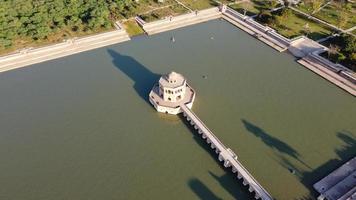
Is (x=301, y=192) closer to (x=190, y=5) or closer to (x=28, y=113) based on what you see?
(x=28, y=113)

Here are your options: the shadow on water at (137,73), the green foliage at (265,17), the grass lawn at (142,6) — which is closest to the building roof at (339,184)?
the shadow on water at (137,73)

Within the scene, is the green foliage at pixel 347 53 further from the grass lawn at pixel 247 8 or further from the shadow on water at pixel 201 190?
the shadow on water at pixel 201 190

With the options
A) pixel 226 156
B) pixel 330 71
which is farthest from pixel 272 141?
pixel 330 71

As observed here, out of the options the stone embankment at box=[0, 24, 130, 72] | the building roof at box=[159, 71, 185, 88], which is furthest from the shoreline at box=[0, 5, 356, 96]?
the building roof at box=[159, 71, 185, 88]

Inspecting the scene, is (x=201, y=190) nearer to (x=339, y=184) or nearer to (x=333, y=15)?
(x=339, y=184)

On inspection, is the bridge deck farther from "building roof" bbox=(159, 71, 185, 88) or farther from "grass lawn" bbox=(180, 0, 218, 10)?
"grass lawn" bbox=(180, 0, 218, 10)

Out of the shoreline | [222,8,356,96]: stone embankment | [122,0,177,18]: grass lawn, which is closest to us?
[222,8,356,96]: stone embankment

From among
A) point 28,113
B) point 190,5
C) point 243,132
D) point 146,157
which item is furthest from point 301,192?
point 190,5
